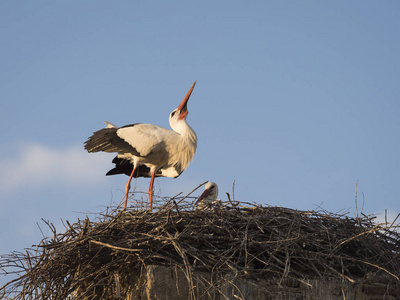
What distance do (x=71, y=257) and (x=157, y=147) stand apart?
274cm

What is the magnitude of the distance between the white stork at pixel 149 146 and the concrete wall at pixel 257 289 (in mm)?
2756

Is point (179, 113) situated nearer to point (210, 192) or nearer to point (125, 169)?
point (125, 169)

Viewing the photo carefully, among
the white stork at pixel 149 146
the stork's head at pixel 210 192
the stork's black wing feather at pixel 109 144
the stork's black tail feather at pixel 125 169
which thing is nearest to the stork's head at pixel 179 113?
the white stork at pixel 149 146

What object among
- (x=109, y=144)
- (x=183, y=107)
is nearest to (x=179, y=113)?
(x=183, y=107)

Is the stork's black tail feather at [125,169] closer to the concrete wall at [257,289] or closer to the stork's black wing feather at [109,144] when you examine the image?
the stork's black wing feather at [109,144]

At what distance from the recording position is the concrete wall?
4.10 m

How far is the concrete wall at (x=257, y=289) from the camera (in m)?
4.10

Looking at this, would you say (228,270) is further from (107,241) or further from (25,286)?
(25,286)

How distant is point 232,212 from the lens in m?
4.68

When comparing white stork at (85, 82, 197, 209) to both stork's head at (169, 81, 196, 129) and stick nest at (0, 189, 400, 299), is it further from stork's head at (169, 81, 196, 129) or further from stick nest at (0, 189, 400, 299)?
stick nest at (0, 189, 400, 299)

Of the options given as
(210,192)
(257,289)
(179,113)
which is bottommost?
(257,289)

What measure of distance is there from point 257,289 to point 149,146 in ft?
10.2

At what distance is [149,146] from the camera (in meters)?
6.97

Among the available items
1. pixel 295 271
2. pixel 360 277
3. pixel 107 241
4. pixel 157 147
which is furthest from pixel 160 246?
pixel 157 147
